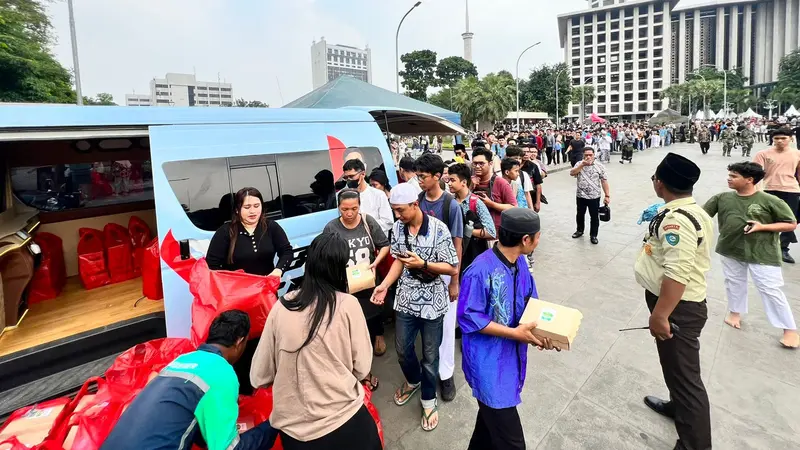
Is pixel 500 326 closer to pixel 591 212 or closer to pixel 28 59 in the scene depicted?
pixel 591 212

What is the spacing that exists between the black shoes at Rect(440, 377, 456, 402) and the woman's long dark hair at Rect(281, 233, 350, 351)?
1805mm

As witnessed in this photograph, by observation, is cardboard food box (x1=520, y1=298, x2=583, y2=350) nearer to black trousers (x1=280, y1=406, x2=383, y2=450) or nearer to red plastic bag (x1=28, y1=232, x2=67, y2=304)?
black trousers (x1=280, y1=406, x2=383, y2=450)

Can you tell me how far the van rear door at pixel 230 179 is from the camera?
2889 millimetres

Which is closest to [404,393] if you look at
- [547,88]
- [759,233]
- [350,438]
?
[350,438]

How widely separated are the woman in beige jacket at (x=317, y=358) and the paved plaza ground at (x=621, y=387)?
1.19 m

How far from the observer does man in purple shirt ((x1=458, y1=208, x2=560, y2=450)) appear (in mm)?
1888

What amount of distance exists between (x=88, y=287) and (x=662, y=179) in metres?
5.08

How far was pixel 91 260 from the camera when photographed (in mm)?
4055

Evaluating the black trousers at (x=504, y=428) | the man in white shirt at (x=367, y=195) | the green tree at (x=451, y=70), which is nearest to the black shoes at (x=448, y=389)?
the black trousers at (x=504, y=428)

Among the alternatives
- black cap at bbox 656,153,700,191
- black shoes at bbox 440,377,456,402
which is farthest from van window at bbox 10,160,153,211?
black cap at bbox 656,153,700,191

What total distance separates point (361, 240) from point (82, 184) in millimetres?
3162

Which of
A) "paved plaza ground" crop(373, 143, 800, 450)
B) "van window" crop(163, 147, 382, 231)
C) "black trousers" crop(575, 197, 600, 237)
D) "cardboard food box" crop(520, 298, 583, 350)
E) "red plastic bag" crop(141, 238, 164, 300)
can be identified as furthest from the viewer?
"black trousers" crop(575, 197, 600, 237)

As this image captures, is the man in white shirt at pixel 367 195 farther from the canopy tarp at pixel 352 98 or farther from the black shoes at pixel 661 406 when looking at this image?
the canopy tarp at pixel 352 98

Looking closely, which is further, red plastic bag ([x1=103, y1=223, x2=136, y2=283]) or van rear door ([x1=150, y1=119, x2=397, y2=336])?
red plastic bag ([x1=103, y1=223, x2=136, y2=283])
